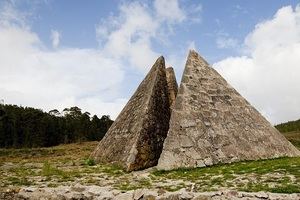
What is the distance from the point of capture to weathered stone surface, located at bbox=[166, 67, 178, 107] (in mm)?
18562

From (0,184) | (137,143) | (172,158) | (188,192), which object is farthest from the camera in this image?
(137,143)

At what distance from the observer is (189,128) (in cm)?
1554

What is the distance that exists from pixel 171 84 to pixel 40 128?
3584 centimetres

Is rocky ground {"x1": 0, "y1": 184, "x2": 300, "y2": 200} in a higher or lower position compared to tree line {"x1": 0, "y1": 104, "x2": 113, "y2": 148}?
lower

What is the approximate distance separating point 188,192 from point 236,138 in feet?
20.8

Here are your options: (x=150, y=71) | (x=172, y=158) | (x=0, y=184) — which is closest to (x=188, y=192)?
(x=172, y=158)

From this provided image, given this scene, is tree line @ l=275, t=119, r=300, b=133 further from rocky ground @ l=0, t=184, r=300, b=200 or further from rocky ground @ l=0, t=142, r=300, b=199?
rocky ground @ l=0, t=184, r=300, b=200

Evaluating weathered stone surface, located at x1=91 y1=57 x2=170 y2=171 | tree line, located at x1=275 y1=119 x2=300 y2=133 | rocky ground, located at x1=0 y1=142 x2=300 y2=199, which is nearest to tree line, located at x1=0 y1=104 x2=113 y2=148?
tree line, located at x1=275 y1=119 x2=300 y2=133

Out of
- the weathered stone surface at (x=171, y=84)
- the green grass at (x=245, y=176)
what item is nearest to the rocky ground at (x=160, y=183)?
the green grass at (x=245, y=176)

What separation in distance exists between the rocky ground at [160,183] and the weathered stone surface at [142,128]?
900mm

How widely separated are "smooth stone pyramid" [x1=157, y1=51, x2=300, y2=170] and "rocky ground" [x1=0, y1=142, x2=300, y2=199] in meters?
0.73

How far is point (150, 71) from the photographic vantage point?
19609 millimetres

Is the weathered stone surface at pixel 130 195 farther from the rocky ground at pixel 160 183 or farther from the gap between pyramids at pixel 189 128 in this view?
the gap between pyramids at pixel 189 128

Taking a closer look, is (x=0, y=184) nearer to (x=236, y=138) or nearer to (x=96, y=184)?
(x=96, y=184)
